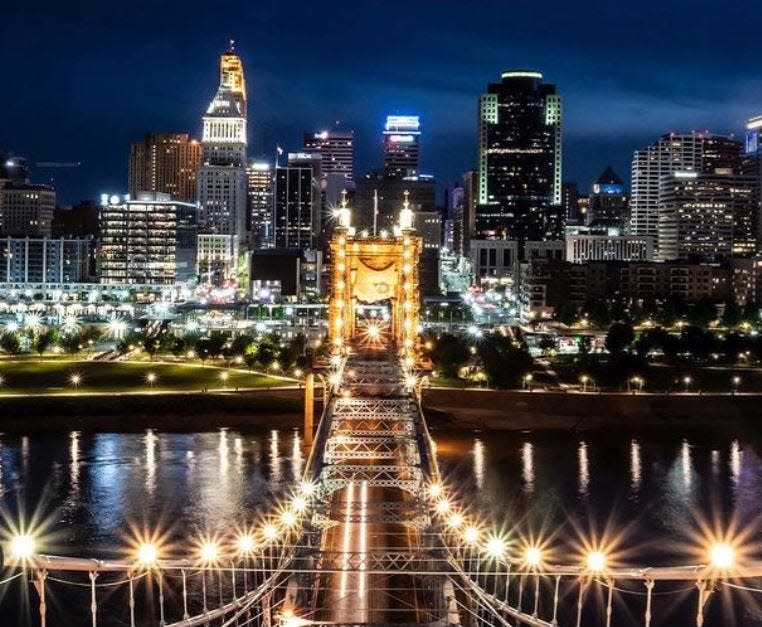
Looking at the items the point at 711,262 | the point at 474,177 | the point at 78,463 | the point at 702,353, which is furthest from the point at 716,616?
the point at 474,177

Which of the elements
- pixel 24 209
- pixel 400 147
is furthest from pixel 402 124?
pixel 24 209

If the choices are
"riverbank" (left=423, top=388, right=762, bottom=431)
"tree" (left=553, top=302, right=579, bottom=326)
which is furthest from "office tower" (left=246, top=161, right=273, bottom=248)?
"riverbank" (left=423, top=388, right=762, bottom=431)

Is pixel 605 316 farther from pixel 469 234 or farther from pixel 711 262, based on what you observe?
pixel 469 234

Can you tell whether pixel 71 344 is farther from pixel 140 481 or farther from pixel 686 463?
pixel 686 463

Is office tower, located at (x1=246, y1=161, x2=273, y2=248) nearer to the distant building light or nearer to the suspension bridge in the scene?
the distant building light

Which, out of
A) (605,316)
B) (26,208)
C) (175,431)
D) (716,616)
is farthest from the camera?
(26,208)

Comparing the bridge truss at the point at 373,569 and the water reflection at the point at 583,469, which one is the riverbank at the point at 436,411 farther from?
the bridge truss at the point at 373,569
